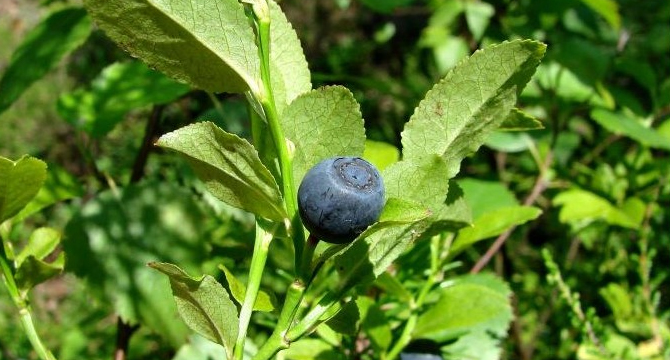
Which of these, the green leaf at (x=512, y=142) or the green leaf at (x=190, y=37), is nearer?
the green leaf at (x=190, y=37)

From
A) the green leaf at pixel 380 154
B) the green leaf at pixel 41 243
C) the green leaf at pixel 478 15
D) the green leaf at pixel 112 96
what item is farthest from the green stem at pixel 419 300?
the green leaf at pixel 478 15

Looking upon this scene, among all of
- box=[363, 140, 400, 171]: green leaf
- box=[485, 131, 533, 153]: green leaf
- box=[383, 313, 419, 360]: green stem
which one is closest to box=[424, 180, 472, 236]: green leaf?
box=[383, 313, 419, 360]: green stem

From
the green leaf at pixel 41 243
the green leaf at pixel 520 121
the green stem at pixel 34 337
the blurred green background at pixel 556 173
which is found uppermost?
the green leaf at pixel 520 121

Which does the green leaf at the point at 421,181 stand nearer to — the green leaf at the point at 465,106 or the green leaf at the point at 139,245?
the green leaf at the point at 465,106

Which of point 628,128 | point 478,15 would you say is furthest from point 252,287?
point 478,15

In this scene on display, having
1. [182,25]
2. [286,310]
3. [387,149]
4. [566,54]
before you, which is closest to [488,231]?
[387,149]

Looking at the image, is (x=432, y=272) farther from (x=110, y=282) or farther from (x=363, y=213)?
(x=110, y=282)
